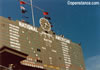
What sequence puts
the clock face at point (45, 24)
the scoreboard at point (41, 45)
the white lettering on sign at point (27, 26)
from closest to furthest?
the scoreboard at point (41, 45) < the white lettering on sign at point (27, 26) < the clock face at point (45, 24)

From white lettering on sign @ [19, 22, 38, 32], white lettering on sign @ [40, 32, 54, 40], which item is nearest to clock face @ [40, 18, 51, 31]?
white lettering on sign @ [40, 32, 54, 40]

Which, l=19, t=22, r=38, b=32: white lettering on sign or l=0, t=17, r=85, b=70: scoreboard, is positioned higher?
l=19, t=22, r=38, b=32: white lettering on sign

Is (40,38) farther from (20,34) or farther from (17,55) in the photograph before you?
(17,55)

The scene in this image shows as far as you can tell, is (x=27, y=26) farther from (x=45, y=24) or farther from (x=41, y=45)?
(x=45, y=24)

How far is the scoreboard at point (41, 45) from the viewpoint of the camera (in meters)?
99.8

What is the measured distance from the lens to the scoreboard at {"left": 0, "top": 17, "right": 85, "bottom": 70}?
9981cm

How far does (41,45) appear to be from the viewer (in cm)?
11250

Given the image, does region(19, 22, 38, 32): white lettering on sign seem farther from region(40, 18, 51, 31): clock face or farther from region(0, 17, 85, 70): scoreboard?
region(40, 18, 51, 31): clock face

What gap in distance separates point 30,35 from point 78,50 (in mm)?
38193

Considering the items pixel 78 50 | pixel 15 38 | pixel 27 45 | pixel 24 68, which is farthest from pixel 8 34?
pixel 78 50

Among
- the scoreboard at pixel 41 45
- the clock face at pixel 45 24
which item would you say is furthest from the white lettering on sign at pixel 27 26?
the clock face at pixel 45 24

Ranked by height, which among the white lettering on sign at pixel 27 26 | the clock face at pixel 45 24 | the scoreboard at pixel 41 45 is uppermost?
the clock face at pixel 45 24

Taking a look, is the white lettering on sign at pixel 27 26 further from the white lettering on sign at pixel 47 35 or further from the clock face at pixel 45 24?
the clock face at pixel 45 24

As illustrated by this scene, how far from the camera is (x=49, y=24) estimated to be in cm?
12450
